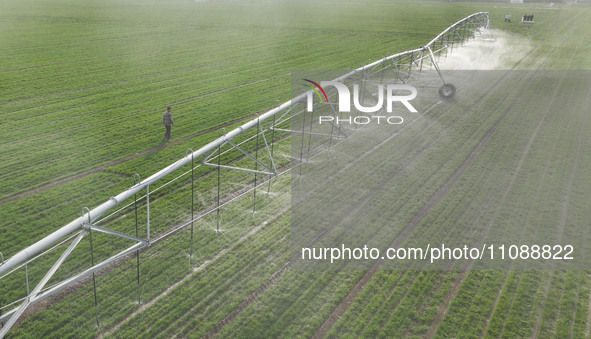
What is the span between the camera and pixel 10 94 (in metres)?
26.3

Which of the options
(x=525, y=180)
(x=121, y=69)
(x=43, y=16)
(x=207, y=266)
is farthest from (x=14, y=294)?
(x=43, y=16)

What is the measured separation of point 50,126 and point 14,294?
12726 millimetres

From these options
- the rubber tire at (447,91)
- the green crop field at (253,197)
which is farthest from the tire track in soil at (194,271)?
the rubber tire at (447,91)

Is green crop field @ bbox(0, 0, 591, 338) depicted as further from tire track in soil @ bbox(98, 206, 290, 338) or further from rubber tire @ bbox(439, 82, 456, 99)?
rubber tire @ bbox(439, 82, 456, 99)

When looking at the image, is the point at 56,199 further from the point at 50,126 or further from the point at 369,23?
the point at 369,23

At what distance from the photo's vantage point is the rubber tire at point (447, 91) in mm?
27639

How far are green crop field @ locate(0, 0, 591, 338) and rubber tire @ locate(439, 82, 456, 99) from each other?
950 mm

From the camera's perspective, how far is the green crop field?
10.7 m

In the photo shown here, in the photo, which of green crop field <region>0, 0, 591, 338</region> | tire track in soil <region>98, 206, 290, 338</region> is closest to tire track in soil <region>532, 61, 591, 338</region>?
green crop field <region>0, 0, 591, 338</region>

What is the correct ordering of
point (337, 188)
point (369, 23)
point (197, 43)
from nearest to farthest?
point (337, 188) → point (197, 43) → point (369, 23)

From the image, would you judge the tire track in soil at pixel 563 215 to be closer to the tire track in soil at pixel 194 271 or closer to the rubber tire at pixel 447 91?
the tire track in soil at pixel 194 271

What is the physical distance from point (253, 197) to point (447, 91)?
16.6 meters

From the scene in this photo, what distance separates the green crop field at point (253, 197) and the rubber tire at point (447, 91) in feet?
3.12

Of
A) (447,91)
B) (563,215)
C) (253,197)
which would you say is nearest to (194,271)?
(253,197)
